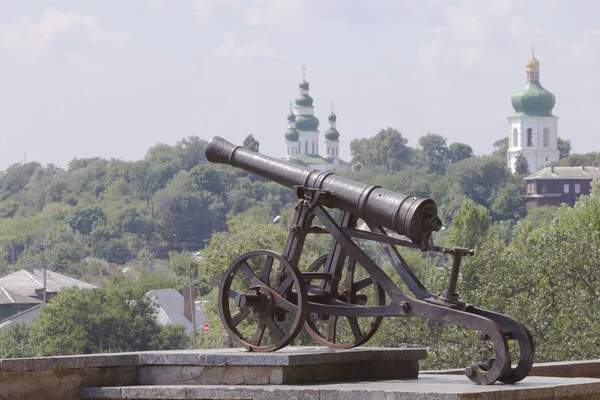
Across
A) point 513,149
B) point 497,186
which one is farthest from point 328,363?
point 513,149

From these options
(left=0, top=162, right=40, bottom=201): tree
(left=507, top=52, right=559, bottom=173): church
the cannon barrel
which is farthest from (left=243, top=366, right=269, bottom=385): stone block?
(left=0, top=162, right=40, bottom=201): tree

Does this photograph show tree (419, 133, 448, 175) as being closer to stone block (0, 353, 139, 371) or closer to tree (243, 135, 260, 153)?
tree (243, 135, 260, 153)

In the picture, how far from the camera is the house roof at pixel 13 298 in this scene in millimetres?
88562

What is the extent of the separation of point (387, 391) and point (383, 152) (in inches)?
6419

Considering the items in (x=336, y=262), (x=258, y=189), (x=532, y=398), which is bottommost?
(x=532, y=398)

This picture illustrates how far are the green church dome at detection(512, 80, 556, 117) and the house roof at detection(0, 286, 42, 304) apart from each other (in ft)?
304

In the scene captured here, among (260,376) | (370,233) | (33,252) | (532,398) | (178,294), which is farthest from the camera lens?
(33,252)

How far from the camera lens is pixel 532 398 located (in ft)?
24.4

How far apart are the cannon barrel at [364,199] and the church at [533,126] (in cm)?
16074

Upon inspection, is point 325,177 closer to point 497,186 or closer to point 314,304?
point 314,304

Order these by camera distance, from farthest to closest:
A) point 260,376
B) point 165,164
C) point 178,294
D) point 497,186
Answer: point 165,164
point 497,186
point 178,294
point 260,376

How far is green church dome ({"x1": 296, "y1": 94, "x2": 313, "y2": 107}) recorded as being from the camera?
187m

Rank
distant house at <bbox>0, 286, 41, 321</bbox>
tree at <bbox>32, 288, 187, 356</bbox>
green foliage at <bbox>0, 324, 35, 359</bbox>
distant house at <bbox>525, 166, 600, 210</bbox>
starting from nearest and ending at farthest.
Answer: tree at <bbox>32, 288, 187, 356</bbox>
green foliage at <bbox>0, 324, 35, 359</bbox>
distant house at <bbox>0, 286, 41, 321</bbox>
distant house at <bbox>525, 166, 600, 210</bbox>

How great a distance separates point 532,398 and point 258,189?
474ft
